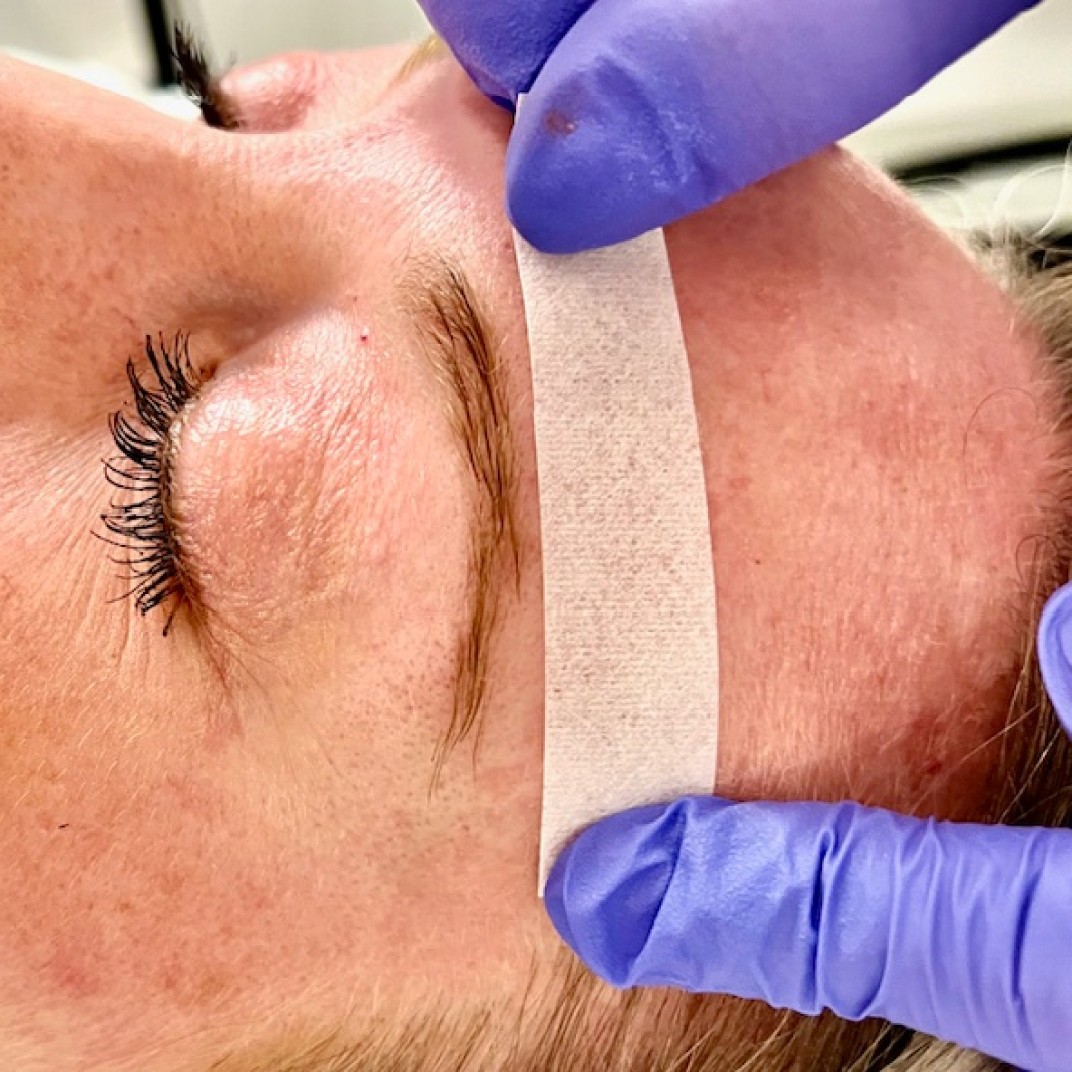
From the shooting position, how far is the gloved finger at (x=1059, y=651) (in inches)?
29.6

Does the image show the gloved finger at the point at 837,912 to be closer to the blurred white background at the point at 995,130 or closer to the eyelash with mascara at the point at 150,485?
the eyelash with mascara at the point at 150,485

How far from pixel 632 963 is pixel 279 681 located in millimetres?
321

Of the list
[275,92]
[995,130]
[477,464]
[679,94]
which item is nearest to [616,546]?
[477,464]

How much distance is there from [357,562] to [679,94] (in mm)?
418

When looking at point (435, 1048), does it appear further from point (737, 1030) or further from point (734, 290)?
point (734, 290)

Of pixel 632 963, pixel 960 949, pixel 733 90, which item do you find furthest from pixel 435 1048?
pixel 733 90

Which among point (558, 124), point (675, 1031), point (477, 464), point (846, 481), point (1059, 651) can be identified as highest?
point (558, 124)

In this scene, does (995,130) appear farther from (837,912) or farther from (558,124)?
(837,912)

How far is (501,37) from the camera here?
2.88ft

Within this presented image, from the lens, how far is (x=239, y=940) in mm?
783

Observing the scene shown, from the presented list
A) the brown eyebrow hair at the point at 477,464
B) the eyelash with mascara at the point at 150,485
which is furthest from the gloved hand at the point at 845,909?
the eyelash with mascara at the point at 150,485

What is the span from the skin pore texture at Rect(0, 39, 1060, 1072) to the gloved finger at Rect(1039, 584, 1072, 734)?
0.07 m

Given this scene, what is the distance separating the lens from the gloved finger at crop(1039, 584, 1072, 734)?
29.6 inches

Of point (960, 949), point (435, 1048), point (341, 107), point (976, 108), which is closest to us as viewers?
point (960, 949)
